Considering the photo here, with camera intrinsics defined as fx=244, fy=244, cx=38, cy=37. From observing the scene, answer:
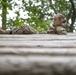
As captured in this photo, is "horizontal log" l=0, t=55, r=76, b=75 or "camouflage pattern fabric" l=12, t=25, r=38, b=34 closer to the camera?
"horizontal log" l=0, t=55, r=76, b=75

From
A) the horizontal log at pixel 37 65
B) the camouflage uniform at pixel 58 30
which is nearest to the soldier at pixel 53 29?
the camouflage uniform at pixel 58 30

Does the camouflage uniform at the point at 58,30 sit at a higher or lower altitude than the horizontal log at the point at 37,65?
lower

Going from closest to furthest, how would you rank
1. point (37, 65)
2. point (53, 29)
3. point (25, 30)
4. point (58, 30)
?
1. point (37, 65)
2. point (25, 30)
3. point (58, 30)
4. point (53, 29)

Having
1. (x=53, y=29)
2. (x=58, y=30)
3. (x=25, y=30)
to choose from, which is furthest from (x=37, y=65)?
(x=53, y=29)

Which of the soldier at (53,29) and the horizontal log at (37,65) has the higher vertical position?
the horizontal log at (37,65)

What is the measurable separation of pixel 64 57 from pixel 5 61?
0.39 feet

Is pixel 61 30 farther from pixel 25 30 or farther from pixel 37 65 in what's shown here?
pixel 37 65

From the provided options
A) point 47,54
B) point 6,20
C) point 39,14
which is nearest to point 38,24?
point 6,20

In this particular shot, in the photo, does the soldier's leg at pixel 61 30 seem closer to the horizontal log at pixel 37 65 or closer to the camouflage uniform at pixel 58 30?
the camouflage uniform at pixel 58 30

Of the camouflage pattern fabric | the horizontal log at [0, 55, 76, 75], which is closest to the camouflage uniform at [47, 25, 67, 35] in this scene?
the camouflage pattern fabric

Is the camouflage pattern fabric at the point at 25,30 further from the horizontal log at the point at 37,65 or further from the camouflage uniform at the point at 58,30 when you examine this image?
the horizontal log at the point at 37,65

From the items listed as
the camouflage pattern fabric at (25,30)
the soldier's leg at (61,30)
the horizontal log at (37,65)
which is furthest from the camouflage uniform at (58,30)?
the horizontal log at (37,65)

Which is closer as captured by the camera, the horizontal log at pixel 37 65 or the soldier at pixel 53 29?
the horizontal log at pixel 37 65

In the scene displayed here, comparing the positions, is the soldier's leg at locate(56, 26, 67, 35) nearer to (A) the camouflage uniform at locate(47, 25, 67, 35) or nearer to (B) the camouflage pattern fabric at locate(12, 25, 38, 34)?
(A) the camouflage uniform at locate(47, 25, 67, 35)
